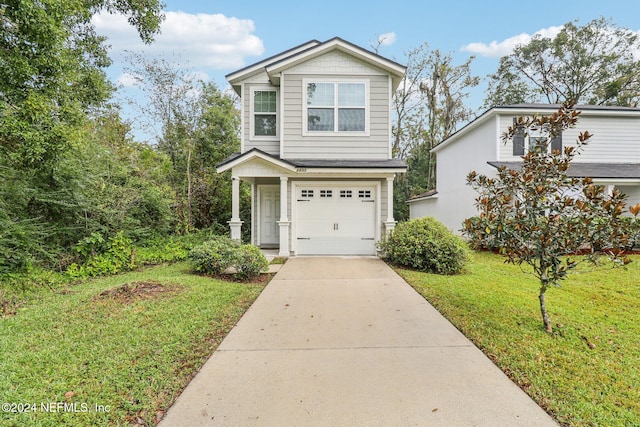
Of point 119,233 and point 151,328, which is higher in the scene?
point 119,233

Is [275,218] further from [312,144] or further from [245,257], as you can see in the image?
[245,257]

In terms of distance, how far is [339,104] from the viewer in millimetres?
9797

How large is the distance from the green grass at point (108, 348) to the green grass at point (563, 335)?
330 centimetres

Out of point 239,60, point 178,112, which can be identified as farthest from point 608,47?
point 178,112

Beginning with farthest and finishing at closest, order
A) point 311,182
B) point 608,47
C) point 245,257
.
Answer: point 608,47, point 311,182, point 245,257

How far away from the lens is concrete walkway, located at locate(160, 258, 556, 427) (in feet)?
7.88

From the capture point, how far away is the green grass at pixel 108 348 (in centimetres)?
252

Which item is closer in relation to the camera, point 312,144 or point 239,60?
point 312,144

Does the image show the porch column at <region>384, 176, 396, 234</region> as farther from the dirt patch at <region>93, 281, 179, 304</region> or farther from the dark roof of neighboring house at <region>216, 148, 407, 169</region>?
the dirt patch at <region>93, 281, 179, 304</region>

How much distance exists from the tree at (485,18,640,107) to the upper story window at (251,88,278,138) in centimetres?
2166

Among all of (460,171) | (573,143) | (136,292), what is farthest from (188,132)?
(573,143)

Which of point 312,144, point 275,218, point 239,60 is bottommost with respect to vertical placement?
point 275,218

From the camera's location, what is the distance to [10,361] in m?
3.11

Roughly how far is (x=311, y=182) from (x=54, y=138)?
6.29m
